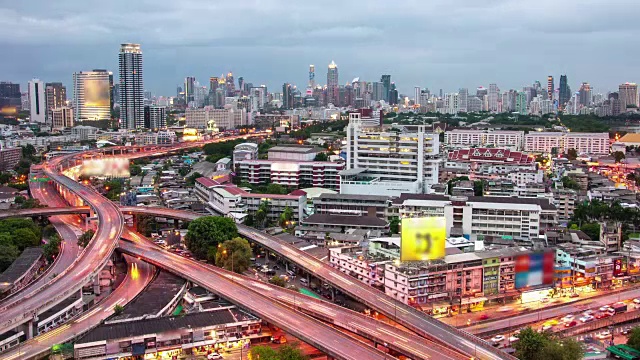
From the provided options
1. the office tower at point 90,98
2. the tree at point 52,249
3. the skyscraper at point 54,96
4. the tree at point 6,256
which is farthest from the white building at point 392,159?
the office tower at point 90,98

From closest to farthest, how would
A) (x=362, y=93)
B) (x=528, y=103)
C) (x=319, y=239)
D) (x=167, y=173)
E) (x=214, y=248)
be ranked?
(x=214, y=248) < (x=319, y=239) < (x=167, y=173) < (x=528, y=103) < (x=362, y=93)

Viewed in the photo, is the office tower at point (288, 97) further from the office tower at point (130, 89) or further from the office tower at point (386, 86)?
the office tower at point (130, 89)

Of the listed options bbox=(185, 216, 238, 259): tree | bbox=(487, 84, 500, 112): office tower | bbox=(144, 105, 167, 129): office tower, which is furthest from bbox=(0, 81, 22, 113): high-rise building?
bbox=(185, 216, 238, 259): tree

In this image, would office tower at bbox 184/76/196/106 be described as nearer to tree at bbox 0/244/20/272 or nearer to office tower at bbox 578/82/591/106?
Answer: office tower at bbox 578/82/591/106

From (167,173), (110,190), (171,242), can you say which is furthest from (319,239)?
(167,173)

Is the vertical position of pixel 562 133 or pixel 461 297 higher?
pixel 562 133

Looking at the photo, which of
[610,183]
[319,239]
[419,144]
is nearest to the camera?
[319,239]

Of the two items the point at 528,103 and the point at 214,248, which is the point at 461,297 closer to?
the point at 214,248

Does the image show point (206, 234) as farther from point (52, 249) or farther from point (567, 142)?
point (567, 142)
